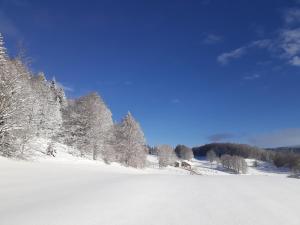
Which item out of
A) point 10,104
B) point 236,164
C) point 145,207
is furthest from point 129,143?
point 236,164

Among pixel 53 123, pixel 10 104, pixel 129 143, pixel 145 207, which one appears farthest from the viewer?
pixel 129 143

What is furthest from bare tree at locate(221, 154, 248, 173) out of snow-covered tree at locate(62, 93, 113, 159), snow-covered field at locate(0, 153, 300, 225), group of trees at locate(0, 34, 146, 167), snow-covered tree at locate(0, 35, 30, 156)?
snow-covered field at locate(0, 153, 300, 225)

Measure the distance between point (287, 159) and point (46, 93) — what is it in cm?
15728

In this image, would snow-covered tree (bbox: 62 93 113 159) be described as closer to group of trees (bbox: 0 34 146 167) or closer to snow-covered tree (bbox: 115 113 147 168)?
group of trees (bbox: 0 34 146 167)

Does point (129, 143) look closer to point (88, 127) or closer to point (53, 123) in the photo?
point (88, 127)

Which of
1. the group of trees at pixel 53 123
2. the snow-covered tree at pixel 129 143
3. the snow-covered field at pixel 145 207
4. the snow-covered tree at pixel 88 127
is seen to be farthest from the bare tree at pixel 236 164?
the snow-covered field at pixel 145 207

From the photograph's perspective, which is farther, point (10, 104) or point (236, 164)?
point (236, 164)

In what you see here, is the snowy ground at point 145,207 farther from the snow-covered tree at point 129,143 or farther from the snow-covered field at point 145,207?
the snow-covered tree at point 129,143

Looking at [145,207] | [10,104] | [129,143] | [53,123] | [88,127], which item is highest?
[53,123]

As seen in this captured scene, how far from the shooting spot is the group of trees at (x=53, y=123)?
2977 cm

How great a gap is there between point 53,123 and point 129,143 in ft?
49.8

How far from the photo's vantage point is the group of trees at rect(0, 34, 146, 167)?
2977 cm

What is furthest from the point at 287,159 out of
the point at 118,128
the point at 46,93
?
the point at 46,93

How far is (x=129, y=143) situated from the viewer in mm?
65062
